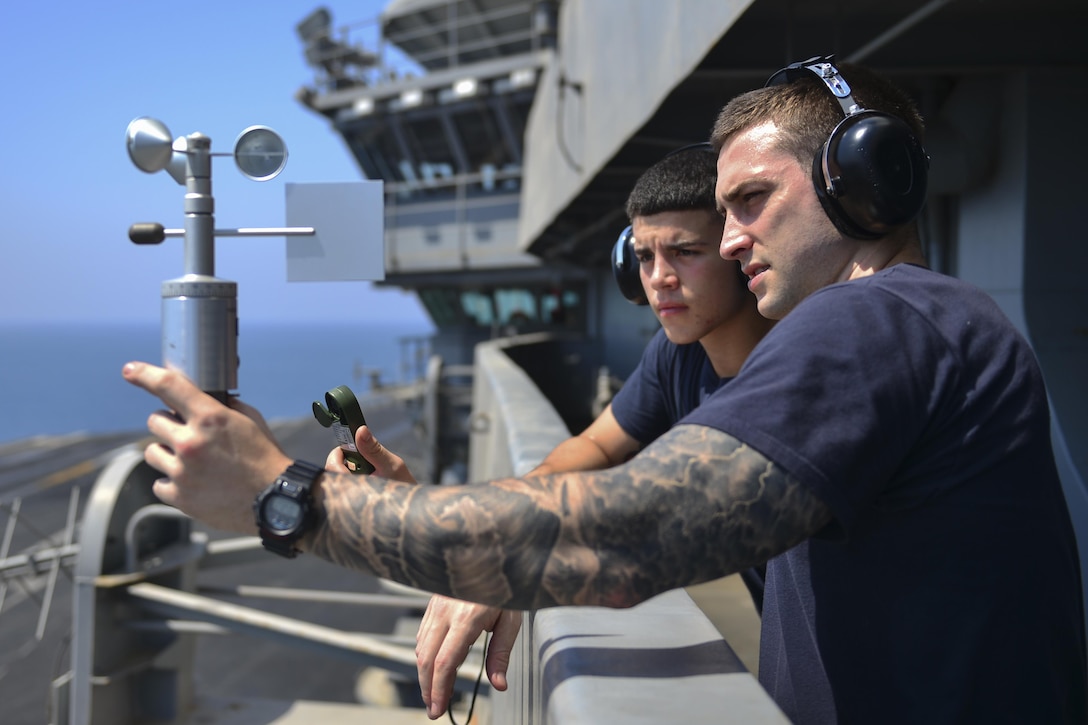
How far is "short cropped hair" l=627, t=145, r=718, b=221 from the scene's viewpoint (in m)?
2.84

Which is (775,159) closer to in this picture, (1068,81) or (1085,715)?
(1085,715)

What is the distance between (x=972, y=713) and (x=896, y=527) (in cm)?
33

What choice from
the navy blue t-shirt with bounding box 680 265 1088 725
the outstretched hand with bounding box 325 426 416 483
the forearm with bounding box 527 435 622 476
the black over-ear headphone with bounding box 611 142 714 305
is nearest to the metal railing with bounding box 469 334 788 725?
the navy blue t-shirt with bounding box 680 265 1088 725

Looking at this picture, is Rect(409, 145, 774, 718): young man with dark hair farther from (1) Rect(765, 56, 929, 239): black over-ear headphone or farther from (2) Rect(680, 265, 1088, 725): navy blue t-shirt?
(2) Rect(680, 265, 1088, 725): navy blue t-shirt

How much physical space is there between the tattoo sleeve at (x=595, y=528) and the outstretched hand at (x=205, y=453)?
13 cm

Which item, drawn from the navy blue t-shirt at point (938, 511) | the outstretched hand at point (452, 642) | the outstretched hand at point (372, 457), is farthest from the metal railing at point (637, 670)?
the outstretched hand at point (372, 457)

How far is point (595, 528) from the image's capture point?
1.42 metres

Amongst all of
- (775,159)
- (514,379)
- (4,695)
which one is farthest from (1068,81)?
(4,695)

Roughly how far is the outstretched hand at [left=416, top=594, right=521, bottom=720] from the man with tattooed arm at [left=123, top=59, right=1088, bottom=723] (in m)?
0.73

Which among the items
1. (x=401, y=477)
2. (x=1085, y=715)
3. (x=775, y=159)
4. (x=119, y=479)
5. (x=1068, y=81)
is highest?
(x=1068, y=81)

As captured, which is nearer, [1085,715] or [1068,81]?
[1085,715]

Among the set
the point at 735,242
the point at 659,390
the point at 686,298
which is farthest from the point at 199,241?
the point at 659,390

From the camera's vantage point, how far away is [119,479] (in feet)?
23.8

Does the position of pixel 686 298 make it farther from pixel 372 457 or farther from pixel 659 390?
pixel 372 457
